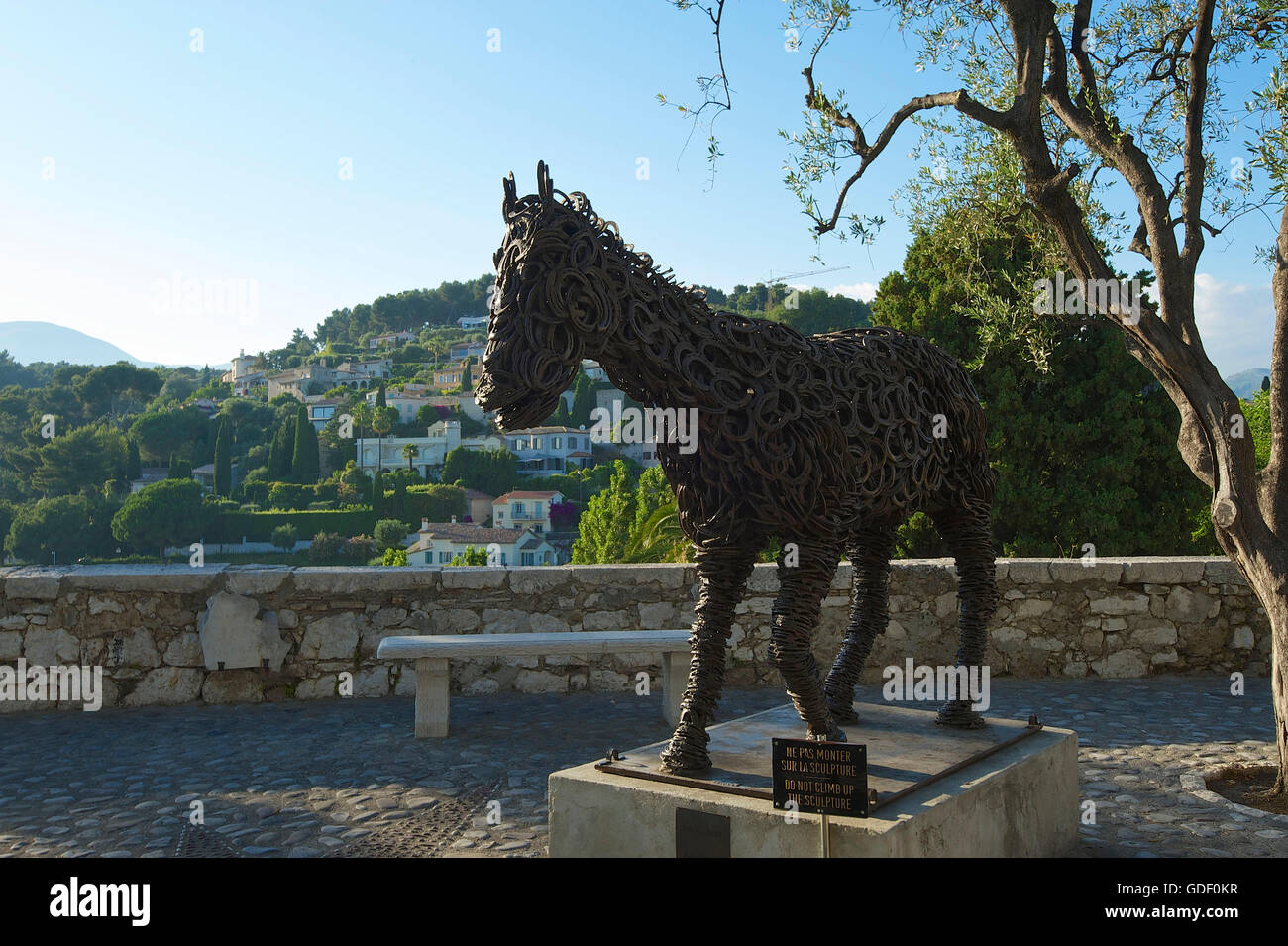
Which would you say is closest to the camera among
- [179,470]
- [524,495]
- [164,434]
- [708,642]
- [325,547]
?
[708,642]

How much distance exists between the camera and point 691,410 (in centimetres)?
348

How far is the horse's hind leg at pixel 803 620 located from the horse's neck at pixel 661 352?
2.39ft

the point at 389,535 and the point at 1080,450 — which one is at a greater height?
the point at 1080,450

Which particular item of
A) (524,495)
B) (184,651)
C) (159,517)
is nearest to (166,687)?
(184,651)

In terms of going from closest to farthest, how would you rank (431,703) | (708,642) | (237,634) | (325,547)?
(708,642)
(431,703)
(237,634)
(325,547)

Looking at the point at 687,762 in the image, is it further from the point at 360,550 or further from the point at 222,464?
the point at 222,464

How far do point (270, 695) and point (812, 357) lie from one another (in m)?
5.96

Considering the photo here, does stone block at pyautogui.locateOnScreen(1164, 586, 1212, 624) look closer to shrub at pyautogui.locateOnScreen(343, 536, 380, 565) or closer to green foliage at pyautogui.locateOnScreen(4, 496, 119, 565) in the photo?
green foliage at pyautogui.locateOnScreen(4, 496, 119, 565)

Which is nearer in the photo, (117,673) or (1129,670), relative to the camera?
(117,673)

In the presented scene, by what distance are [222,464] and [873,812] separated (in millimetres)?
73258

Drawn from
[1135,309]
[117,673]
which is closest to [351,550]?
[117,673]

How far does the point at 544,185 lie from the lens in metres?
3.28
